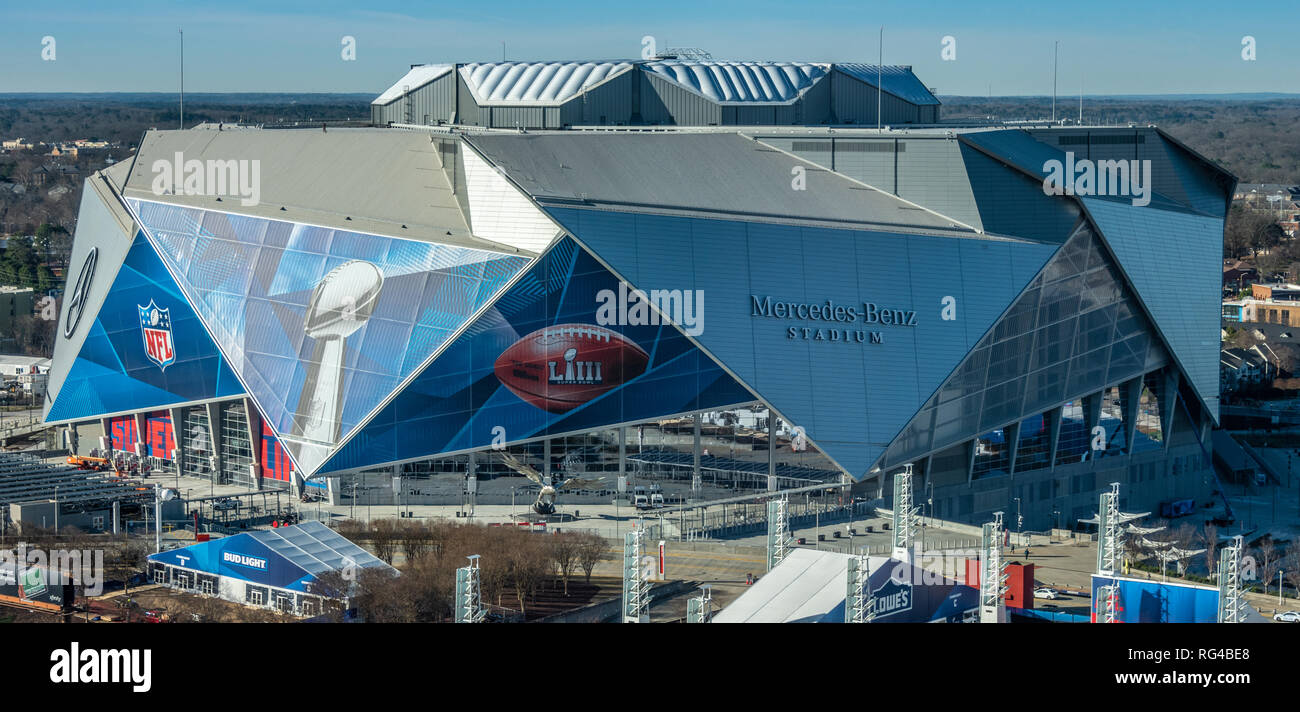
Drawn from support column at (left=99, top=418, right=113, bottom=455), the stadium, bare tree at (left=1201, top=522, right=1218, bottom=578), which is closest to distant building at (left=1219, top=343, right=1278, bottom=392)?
the stadium

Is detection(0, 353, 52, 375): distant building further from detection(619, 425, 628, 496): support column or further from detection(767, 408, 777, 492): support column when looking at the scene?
detection(767, 408, 777, 492): support column

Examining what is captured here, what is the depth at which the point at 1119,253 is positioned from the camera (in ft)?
179

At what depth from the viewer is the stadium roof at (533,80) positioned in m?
62.8

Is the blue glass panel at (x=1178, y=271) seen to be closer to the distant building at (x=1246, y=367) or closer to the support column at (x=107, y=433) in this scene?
the distant building at (x=1246, y=367)

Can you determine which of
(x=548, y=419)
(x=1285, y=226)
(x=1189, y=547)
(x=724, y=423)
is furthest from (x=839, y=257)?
(x=1285, y=226)

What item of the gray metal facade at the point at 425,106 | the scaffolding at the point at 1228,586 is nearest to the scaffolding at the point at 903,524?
the scaffolding at the point at 1228,586

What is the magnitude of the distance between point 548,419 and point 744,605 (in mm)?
15281

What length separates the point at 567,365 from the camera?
1905 inches

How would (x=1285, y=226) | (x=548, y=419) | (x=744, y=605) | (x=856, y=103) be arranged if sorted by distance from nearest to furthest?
1. (x=744, y=605)
2. (x=548, y=419)
3. (x=856, y=103)
4. (x=1285, y=226)

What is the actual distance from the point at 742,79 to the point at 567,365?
19.5 meters

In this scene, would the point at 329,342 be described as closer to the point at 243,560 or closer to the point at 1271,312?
the point at 243,560

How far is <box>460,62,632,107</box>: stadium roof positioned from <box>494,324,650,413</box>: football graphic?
52.8ft

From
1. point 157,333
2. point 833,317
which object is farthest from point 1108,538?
point 157,333
